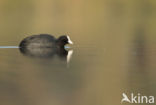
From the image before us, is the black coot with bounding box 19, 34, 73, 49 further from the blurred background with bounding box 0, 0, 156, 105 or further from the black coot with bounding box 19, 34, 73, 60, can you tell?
the blurred background with bounding box 0, 0, 156, 105

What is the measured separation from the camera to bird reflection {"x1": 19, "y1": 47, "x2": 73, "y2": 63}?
18164 mm

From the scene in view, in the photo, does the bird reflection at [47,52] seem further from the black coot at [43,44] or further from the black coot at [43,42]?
the black coot at [43,42]

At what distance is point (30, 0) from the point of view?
2023 inches

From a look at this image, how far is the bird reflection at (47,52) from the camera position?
715 inches

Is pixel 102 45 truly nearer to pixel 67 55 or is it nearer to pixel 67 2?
pixel 67 55

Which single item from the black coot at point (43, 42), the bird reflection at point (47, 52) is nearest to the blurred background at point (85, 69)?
the bird reflection at point (47, 52)

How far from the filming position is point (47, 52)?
19.6 m

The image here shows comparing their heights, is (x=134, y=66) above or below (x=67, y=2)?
below

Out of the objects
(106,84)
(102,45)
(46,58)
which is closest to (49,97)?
(106,84)

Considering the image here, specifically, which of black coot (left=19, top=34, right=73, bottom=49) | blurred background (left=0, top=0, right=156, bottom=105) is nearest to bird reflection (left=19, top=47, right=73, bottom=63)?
black coot (left=19, top=34, right=73, bottom=49)

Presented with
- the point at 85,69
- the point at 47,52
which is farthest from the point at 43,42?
the point at 85,69

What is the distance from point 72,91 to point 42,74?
2.17m

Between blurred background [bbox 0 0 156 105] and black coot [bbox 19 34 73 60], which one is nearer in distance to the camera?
blurred background [bbox 0 0 156 105]

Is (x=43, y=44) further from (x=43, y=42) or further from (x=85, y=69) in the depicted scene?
(x=85, y=69)
